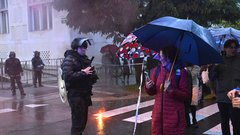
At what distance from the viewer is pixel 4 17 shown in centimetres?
2569

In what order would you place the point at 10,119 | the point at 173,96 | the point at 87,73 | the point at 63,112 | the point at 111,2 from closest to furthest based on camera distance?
the point at 173,96 < the point at 87,73 < the point at 10,119 < the point at 63,112 < the point at 111,2

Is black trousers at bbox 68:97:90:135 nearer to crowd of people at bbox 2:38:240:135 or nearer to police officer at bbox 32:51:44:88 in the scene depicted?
crowd of people at bbox 2:38:240:135

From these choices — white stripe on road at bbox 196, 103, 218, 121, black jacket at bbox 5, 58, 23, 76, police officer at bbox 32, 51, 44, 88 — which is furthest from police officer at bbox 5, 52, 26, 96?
white stripe on road at bbox 196, 103, 218, 121

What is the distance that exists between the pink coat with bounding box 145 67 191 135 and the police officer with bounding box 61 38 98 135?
54.4 inches

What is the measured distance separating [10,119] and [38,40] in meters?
14.1

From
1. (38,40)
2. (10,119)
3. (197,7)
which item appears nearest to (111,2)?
(197,7)

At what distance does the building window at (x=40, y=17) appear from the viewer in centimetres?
2284

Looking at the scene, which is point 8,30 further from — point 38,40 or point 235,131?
point 235,131

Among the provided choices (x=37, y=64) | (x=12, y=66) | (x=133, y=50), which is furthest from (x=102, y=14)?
(x=37, y=64)

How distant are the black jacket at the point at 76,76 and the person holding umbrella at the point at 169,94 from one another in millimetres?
1355

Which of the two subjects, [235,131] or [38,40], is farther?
[38,40]

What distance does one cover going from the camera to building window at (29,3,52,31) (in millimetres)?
22844

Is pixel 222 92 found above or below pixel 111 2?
below

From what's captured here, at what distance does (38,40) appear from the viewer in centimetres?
2331
